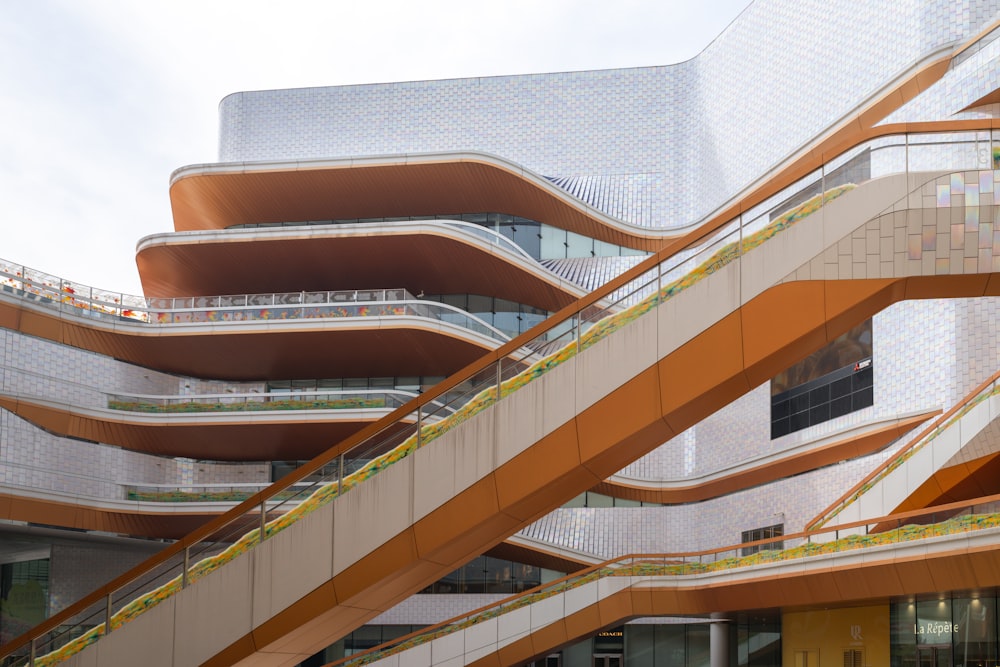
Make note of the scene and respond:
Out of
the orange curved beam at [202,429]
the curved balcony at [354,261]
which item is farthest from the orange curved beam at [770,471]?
the orange curved beam at [202,429]

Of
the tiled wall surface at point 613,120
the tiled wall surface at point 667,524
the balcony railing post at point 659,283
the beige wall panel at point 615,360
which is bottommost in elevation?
the tiled wall surface at point 667,524

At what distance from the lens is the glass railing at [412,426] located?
1358 cm

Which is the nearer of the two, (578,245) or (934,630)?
(934,630)

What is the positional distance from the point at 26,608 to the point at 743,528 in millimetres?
22488

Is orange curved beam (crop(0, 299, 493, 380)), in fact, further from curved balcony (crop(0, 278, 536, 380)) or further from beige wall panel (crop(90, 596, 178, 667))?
beige wall panel (crop(90, 596, 178, 667))

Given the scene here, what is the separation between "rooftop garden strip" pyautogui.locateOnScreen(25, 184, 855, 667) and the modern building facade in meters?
0.06

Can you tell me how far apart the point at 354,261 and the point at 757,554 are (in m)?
19.2

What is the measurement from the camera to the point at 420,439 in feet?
45.8

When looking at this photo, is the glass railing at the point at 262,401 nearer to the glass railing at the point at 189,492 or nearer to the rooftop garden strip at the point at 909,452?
the glass railing at the point at 189,492

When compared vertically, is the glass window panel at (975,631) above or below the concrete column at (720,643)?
above

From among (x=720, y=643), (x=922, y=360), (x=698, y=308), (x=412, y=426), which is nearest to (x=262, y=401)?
(x=720, y=643)

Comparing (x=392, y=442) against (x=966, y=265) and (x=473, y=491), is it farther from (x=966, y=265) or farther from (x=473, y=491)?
(x=966, y=265)

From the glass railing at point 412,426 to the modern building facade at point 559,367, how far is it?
5 cm

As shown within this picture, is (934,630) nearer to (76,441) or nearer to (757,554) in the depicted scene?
(757,554)
